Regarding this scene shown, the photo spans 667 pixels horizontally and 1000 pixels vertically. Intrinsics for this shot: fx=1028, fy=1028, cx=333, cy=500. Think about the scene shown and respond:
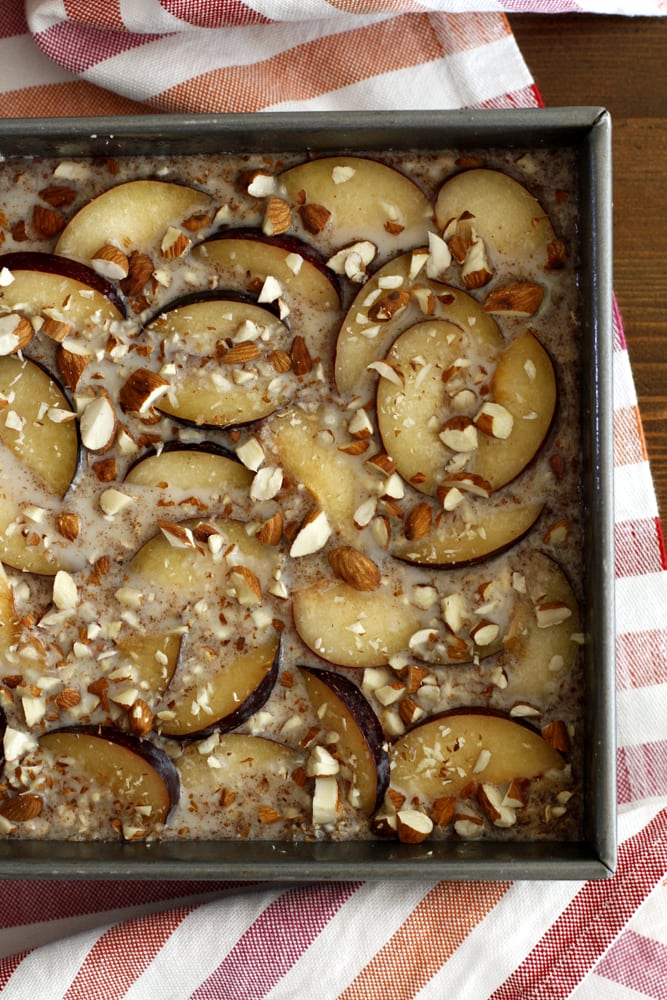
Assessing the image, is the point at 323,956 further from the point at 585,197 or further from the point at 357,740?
the point at 585,197

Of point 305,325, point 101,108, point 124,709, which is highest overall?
point 101,108

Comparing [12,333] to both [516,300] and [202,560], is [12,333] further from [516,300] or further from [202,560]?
[516,300]

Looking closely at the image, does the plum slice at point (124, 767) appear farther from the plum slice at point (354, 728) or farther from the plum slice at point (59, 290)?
the plum slice at point (59, 290)

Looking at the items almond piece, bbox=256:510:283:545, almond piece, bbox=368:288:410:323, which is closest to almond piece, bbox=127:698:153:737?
almond piece, bbox=256:510:283:545

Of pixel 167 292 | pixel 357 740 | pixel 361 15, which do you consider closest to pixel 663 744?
pixel 357 740

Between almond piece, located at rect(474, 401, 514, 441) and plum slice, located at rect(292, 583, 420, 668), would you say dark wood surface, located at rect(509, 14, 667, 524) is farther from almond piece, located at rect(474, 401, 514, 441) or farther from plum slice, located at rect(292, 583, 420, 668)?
plum slice, located at rect(292, 583, 420, 668)

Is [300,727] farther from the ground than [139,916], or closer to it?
farther from the ground

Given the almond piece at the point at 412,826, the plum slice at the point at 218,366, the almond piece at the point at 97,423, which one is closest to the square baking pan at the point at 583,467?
the almond piece at the point at 412,826
